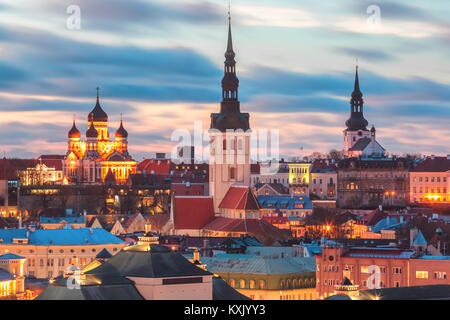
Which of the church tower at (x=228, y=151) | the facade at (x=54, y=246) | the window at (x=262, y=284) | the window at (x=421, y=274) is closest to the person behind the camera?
the window at (x=262, y=284)

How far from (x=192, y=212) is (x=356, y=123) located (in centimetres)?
7542

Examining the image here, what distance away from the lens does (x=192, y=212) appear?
120 metres

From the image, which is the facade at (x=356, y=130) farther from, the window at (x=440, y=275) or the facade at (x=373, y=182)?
the window at (x=440, y=275)

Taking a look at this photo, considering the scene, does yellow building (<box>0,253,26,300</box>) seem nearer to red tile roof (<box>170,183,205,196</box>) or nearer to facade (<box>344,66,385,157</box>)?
red tile roof (<box>170,183,205,196</box>)

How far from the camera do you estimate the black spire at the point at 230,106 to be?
408 feet

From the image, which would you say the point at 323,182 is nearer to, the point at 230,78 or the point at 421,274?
the point at 230,78

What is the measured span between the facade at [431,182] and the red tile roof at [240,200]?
41682mm

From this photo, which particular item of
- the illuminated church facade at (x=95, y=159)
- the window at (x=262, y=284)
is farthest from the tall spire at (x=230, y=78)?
the illuminated church facade at (x=95, y=159)

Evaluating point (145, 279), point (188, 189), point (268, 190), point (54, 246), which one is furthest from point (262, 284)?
point (268, 190)

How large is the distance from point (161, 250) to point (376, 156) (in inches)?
4744

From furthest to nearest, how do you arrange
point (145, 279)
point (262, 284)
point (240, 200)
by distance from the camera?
point (240, 200) < point (262, 284) < point (145, 279)

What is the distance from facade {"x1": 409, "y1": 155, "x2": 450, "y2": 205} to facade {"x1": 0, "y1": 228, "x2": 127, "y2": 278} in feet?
189

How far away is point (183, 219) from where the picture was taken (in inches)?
4695
